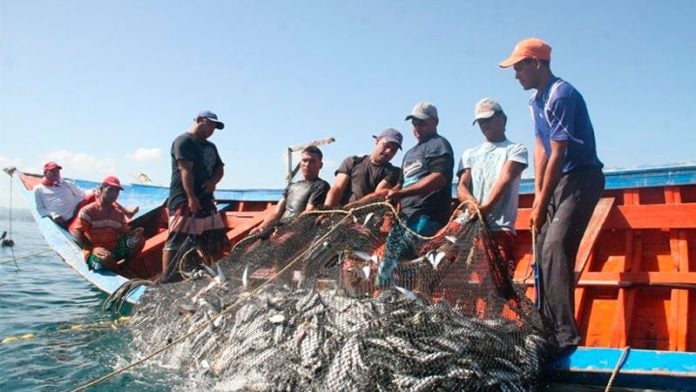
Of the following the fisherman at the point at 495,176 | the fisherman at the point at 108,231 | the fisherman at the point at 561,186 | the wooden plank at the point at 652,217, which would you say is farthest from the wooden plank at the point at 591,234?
the fisherman at the point at 108,231

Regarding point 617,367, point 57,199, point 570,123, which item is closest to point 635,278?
point 617,367

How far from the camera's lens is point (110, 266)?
8555mm

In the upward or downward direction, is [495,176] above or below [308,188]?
above

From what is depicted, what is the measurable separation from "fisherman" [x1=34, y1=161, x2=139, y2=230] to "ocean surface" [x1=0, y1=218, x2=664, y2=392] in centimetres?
153

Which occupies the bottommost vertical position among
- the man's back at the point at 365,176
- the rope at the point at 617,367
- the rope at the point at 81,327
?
the rope at the point at 81,327

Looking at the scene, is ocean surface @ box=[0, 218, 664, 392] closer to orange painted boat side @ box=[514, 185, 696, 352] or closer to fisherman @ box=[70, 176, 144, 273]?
fisherman @ box=[70, 176, 144, 273]

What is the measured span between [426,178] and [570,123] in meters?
1.76

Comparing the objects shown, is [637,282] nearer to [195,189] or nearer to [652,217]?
[652,217]

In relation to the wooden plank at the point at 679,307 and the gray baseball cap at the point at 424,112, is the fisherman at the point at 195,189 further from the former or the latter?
the wooden plank at the point at 679,307

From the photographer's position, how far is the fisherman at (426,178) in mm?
5840

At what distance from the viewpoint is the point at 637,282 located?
5480 millimetres

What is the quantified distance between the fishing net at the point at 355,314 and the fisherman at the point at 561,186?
0.27m

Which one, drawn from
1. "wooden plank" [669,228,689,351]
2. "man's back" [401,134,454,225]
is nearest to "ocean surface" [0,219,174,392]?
"man's back" [401,134,454,225]

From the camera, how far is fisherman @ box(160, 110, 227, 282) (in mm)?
7703
